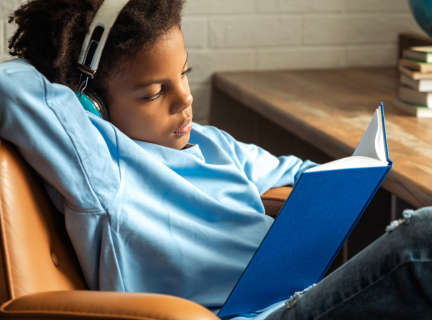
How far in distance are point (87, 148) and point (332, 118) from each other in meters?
0.73

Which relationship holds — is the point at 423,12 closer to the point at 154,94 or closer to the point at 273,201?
the point at 273,201

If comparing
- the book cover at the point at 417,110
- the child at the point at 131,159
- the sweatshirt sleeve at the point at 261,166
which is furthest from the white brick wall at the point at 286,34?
the child at the point at 131,159

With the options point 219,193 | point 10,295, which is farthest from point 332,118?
point 10,295

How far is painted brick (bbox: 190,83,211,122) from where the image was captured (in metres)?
1.90

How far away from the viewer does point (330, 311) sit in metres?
0.62

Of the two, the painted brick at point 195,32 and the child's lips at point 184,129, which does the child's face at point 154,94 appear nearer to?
the child's lips at point 184,129

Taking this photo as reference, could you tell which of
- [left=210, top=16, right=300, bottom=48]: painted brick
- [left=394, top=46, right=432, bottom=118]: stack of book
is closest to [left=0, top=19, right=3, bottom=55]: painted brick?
[left=210, top=16, right=300, bottom=48]: painted brick

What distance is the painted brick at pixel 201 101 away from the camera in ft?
6.23

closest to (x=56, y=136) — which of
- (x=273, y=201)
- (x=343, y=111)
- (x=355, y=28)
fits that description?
(x=273, y=201)

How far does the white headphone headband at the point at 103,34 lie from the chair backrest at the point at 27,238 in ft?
0.52

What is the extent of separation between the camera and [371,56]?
2.02 metres

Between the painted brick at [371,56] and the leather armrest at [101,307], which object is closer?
the leather armrest at [101,307]

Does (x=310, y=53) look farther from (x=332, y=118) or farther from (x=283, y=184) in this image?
(x=283, y=184)

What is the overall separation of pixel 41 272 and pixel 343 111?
91 centimetres
